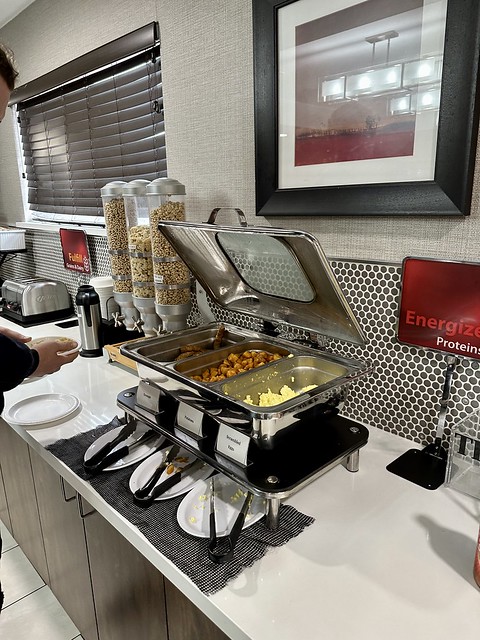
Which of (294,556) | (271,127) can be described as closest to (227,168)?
(271,127)

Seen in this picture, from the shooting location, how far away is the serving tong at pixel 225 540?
786 mm

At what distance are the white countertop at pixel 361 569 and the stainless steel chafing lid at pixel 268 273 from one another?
1.17 ft

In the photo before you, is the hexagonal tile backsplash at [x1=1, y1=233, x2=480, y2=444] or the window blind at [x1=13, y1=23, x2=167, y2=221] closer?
the hexagonal tile backsplash at [x1=1, y1=233, x2=480, y2=444]

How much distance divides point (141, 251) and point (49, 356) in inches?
20.4

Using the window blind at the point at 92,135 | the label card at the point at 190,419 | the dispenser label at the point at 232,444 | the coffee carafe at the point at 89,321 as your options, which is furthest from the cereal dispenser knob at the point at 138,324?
the dispenser label at the point at 232,444

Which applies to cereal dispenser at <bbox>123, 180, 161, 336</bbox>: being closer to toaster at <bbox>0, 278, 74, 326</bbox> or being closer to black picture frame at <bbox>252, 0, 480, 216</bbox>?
black picture frame at <bbox>252, 0, 480, 216</bbox>

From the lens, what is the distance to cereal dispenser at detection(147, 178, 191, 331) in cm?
150

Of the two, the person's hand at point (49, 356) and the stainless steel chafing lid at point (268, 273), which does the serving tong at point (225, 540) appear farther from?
the person's hand at point (49, 356)

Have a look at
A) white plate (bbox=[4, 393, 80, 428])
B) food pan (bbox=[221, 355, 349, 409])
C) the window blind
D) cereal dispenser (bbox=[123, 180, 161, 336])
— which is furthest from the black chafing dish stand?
the window blind

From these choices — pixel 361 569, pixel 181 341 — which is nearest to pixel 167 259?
pixel 181 341

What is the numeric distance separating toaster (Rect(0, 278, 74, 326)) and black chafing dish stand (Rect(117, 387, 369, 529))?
157cm

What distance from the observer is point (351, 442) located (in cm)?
101

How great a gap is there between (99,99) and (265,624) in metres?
2.39

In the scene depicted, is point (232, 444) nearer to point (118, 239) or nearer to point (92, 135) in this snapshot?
point (118, 239)
